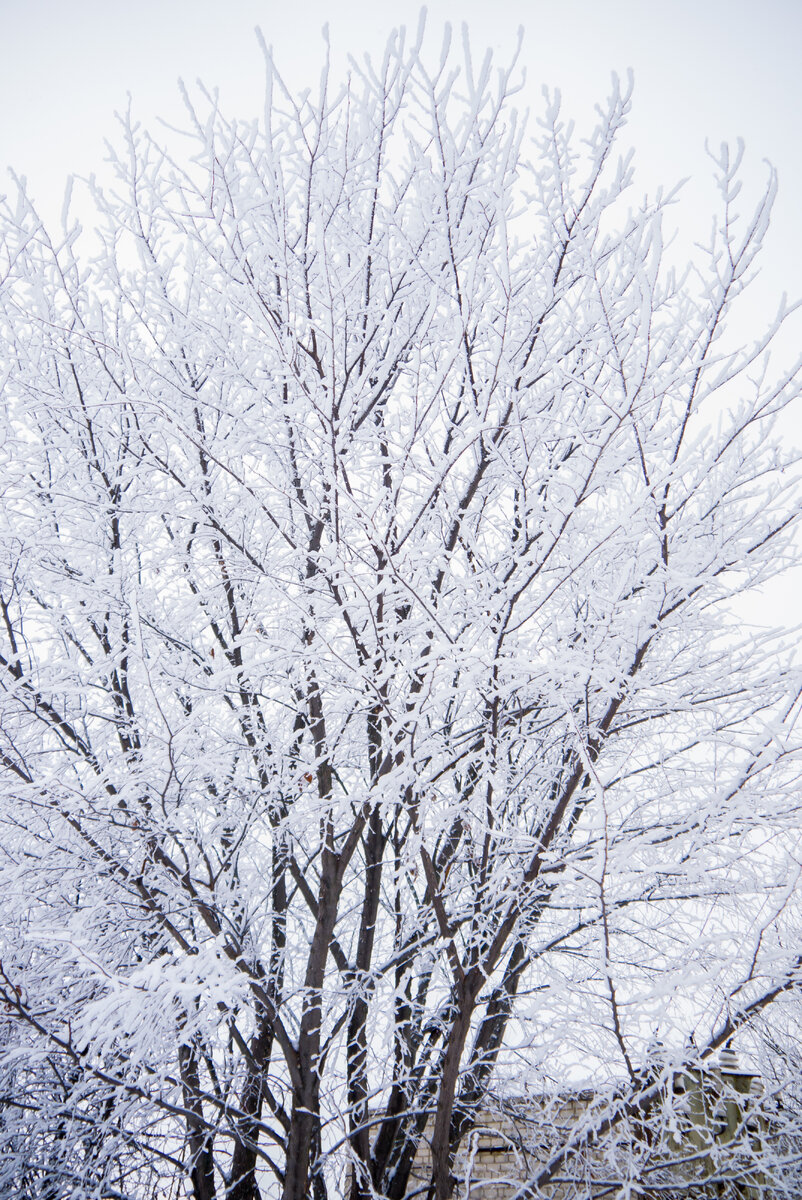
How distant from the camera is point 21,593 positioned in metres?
3.70

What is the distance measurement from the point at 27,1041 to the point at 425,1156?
18.1 feet

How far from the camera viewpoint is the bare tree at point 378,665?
2.52 m

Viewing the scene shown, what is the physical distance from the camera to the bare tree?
2516mm

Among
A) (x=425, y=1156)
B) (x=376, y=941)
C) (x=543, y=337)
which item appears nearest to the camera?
(x=543, y=337)

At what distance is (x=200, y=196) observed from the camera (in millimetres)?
2578

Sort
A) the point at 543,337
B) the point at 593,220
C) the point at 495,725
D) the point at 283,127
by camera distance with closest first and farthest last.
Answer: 1. the point at 495,725
2. the point at 593,220
3. the point at 283,127
4. the point at 543,337

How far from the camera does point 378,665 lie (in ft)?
9.34

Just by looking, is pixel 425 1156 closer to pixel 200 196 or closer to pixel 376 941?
pixel 376 941

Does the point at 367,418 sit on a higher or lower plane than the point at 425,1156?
higher

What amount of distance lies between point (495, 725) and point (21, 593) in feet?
9.10

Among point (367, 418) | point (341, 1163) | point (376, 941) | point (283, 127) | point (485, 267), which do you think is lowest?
point (341, 1163)

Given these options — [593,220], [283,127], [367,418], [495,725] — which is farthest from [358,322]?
[495,725]

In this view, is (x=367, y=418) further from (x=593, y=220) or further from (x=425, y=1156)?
(x=425, y=1156)

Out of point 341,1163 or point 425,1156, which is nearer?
point 341,1163
